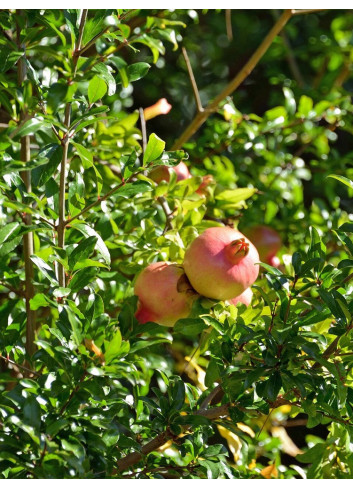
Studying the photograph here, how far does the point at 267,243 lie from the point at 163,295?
44 centimetres

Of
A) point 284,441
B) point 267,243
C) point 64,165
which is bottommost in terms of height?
point 284,441

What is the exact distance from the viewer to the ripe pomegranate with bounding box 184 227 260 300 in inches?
39.8

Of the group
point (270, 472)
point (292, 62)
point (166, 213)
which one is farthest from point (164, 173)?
point (292, 62)

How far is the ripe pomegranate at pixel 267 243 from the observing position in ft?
4.69

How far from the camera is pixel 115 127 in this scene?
4.50 ft

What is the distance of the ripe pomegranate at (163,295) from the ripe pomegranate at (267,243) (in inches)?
15.1

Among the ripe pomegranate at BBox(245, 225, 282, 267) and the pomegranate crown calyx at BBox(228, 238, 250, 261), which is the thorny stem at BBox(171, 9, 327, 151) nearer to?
the ripe pomegranate at BBox(245, 225, 282, 267)

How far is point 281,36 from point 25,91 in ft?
5.18

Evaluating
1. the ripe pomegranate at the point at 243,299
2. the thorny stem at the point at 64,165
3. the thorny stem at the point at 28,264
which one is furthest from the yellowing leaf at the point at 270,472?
the thorny stem at the point at 64,165

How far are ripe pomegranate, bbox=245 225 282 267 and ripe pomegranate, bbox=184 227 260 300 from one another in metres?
0.39

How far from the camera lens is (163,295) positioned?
104cm

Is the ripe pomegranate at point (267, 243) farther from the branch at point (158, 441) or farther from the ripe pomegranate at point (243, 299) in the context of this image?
the branch at point (158, 441)

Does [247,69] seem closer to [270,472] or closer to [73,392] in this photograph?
[270,472]

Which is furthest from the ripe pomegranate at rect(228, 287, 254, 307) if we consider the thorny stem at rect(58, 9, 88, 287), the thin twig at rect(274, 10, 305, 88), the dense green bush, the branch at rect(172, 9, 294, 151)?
the thin twig at rect(274, 10, 305, 88)
